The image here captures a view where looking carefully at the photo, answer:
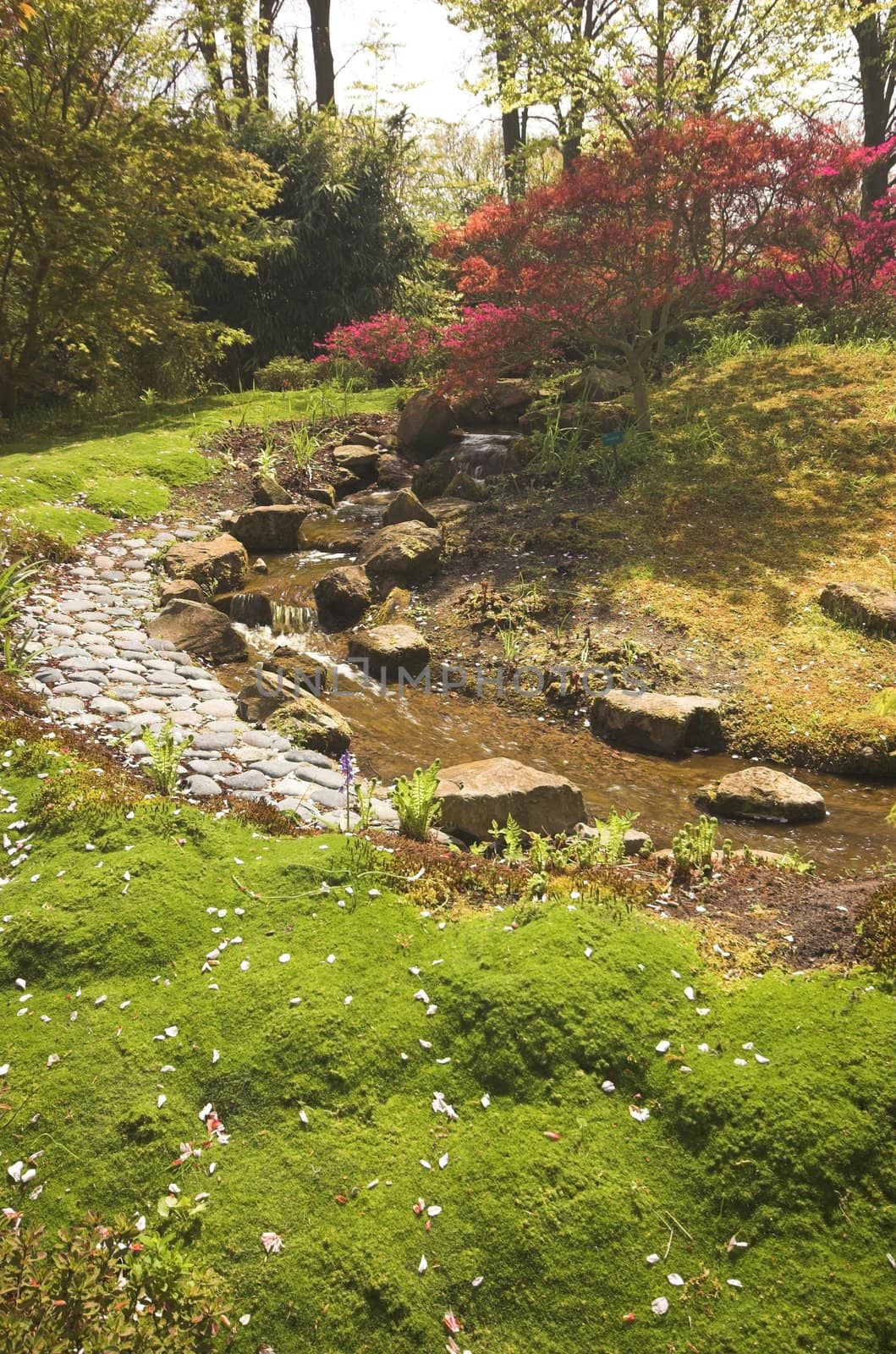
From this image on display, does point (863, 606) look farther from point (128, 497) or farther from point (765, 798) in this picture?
point (128, 497)

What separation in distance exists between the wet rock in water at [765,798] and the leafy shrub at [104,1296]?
15.5 ft

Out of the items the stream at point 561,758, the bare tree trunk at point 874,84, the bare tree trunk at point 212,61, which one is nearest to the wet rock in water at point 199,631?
the stream at point 561,758

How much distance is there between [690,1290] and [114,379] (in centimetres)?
1751

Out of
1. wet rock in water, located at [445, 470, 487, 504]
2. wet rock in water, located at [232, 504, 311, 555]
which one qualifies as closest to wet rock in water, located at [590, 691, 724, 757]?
wet rock in water, located at [445, 470, 487, 504]

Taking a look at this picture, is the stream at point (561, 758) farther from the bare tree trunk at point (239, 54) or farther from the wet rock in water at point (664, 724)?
the bare tree trunk at point (239, 54)

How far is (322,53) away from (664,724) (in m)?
24.2

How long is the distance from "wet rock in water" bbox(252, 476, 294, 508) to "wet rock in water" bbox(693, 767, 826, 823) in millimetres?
8205

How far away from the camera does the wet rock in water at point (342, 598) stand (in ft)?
32.0

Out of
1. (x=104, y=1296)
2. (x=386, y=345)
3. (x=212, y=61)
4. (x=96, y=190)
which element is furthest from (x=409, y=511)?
(x=212, y=61)

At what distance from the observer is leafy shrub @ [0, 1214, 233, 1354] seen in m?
2.41

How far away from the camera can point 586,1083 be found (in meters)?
3.26

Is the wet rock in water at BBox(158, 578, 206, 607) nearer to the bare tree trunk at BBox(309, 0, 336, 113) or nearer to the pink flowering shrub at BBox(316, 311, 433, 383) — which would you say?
the pink flowering shrub at BBox(316, 311, 433, 383)

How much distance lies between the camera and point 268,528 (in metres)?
11.5

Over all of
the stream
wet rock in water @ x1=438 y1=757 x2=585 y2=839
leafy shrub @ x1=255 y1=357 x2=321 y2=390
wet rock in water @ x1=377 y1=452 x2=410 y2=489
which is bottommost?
the stream
